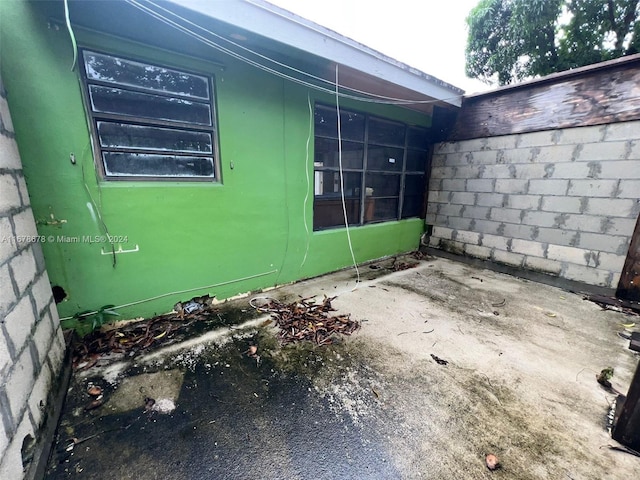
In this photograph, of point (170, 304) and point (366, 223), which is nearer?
point (170, 304)

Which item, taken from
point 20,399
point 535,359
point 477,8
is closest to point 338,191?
point 535,359

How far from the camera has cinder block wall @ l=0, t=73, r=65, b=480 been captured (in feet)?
3.45

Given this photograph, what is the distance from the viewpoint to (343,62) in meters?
2.49

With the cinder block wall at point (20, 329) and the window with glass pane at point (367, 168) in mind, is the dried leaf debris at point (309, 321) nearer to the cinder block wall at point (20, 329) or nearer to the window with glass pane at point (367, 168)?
the window with glass pane at point (367, 168)

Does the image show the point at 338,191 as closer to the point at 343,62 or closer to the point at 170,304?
the point at 343,62

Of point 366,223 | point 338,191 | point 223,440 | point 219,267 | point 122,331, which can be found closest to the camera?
point 223,440

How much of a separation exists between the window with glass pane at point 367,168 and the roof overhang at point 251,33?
659mm

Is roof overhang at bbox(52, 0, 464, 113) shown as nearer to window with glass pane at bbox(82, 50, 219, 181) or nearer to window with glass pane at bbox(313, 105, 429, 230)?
window with glass pane at bbox(82, 50, 219, 181)

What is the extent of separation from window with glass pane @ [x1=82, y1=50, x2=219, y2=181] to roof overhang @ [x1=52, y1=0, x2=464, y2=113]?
0.23m

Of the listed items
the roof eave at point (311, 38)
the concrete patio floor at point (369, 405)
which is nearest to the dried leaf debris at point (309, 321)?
the concrete patio floor at point (369, 405)

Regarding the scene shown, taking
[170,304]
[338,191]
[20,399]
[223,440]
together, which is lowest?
[223,440]

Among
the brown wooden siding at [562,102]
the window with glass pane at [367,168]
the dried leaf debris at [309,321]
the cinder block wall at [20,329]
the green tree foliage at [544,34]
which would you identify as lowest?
the dried leaf debris at [309,321]

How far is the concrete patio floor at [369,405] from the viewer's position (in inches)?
48.3

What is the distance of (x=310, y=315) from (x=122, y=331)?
1.70 meters
